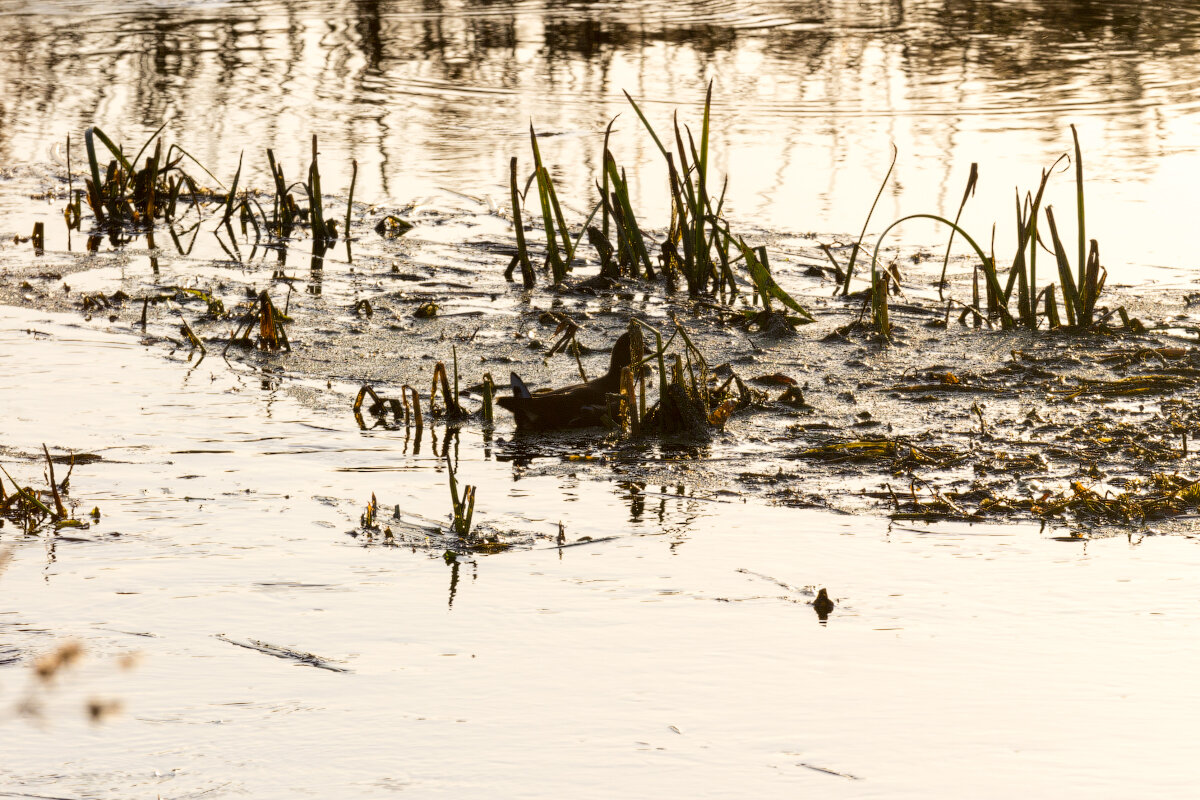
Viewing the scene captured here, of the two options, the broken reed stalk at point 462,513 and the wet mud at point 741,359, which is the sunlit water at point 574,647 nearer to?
the broken reed stalk at point 462,513

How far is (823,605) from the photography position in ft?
10.5

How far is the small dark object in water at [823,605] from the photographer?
3.18 meters

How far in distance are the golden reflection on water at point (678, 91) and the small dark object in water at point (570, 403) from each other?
2.72 m

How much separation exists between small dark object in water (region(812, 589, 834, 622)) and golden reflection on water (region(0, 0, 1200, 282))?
356cm

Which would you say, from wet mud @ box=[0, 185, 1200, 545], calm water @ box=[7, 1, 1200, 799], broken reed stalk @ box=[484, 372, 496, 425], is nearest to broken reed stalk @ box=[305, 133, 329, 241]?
wet mud @ box=[0, 185, 1200, 545]

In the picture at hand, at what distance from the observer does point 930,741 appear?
2.64 meters

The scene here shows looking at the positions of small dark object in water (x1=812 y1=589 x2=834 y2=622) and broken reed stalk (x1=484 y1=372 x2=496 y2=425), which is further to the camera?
broken reed stalk (x1=484 y1=372 x2=496 y2=425)

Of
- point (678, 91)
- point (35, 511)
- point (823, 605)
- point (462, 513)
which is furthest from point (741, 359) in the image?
point (678, 91)

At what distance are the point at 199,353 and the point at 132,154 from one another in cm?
377

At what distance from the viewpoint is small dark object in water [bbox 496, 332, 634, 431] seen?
14.6 ft

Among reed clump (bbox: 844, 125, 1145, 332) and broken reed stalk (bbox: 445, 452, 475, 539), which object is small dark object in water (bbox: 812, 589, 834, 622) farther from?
reed clump (bbox: 844, 125, 1145, 332)

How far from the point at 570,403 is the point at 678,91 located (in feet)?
21.4

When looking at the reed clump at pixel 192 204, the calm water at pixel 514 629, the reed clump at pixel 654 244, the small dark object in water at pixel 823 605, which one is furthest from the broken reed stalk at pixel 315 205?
the small dark object in water at pixel 823 605

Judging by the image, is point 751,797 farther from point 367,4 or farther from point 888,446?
point 367,4
